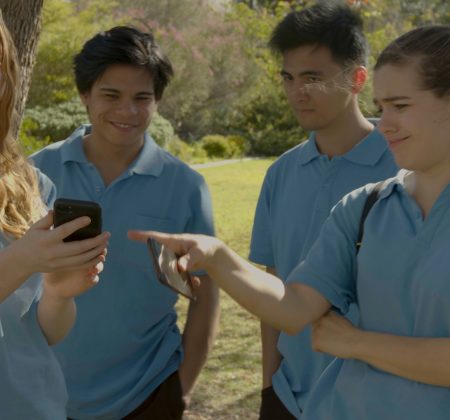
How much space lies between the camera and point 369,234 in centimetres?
225

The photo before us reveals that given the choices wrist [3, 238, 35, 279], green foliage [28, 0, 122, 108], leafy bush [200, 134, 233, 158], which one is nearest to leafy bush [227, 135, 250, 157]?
leafy bush [200, 134, 233, 158]

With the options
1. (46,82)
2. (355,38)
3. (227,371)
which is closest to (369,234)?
(355,38)

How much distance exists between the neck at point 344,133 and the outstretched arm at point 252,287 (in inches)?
42.1

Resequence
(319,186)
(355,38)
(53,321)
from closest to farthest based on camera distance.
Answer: (53,321), (319,186), (355,38)

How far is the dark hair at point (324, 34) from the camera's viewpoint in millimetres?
3400

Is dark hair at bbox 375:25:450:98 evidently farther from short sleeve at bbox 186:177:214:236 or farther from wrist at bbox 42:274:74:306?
short sleeve at bbox 186:177:214:236

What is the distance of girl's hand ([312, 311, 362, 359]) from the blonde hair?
856 millimetres

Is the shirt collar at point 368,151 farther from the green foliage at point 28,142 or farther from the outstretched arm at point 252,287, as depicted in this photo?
the green foliage at point 28,142

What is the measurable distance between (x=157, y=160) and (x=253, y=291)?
1.43m

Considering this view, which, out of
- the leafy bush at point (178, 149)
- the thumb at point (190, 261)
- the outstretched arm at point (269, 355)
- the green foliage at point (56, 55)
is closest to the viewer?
the thumb at point (190, 261)

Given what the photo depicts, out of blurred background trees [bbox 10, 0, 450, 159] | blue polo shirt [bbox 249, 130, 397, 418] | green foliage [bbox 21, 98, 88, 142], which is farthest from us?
blurred background trees [bbox 10, 0, 450, 159]

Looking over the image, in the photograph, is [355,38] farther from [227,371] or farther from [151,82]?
[227,371]

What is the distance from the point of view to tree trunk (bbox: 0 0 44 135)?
4.54 metres

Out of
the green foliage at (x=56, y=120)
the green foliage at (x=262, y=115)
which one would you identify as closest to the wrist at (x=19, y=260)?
the green foliage at (x=56, y=120)
